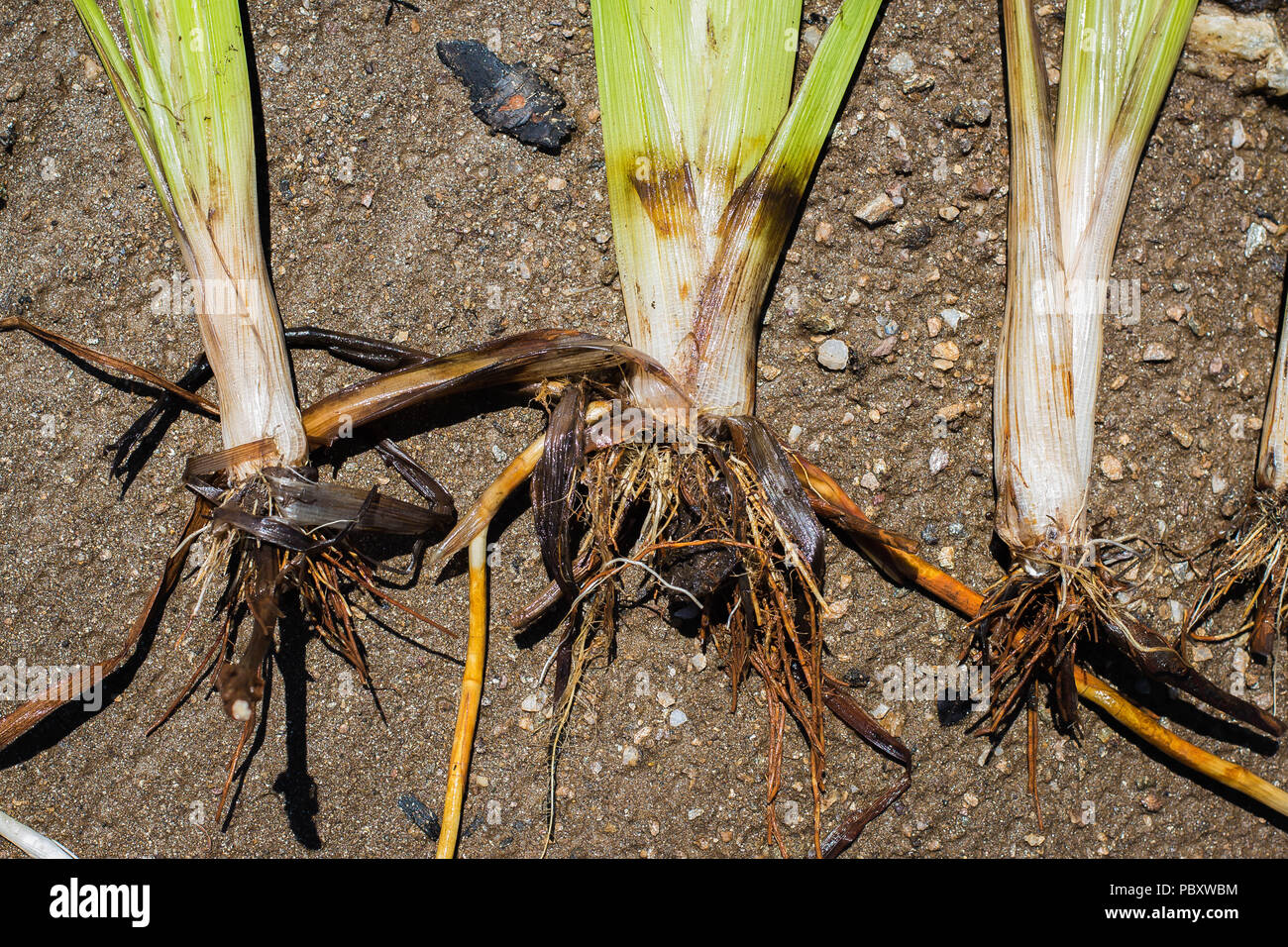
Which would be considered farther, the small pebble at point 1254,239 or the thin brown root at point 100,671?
the small pebble at point 1254,239

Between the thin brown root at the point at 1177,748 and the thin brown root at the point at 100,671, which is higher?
the thin brown root at the point at 100,671

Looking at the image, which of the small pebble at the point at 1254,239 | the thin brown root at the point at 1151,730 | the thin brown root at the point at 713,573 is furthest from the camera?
the small pebble at the point at 1254,239

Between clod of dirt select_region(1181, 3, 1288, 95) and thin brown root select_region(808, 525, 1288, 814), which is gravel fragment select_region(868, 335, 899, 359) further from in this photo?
clod of dirt select_region(1181, 3, 1288, 95)

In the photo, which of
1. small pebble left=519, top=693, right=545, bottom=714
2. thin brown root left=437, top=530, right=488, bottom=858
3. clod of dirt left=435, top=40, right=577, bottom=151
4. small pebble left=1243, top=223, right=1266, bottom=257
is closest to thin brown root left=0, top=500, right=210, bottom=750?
thin brown root left=437, top=530, right=488, bottom=858

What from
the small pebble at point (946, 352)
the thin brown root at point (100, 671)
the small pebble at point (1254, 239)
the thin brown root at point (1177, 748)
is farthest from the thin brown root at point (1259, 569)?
the thin brown root at point (100, 671)

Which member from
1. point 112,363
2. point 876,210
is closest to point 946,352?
point 876,210

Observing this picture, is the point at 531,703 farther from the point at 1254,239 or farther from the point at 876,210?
the point at 1254,239

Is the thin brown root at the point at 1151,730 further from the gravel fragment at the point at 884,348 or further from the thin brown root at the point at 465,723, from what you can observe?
the thin brown root at the point at 465,723

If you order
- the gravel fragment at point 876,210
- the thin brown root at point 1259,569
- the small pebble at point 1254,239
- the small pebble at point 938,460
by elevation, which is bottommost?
the thin brown root at point 1259,569
